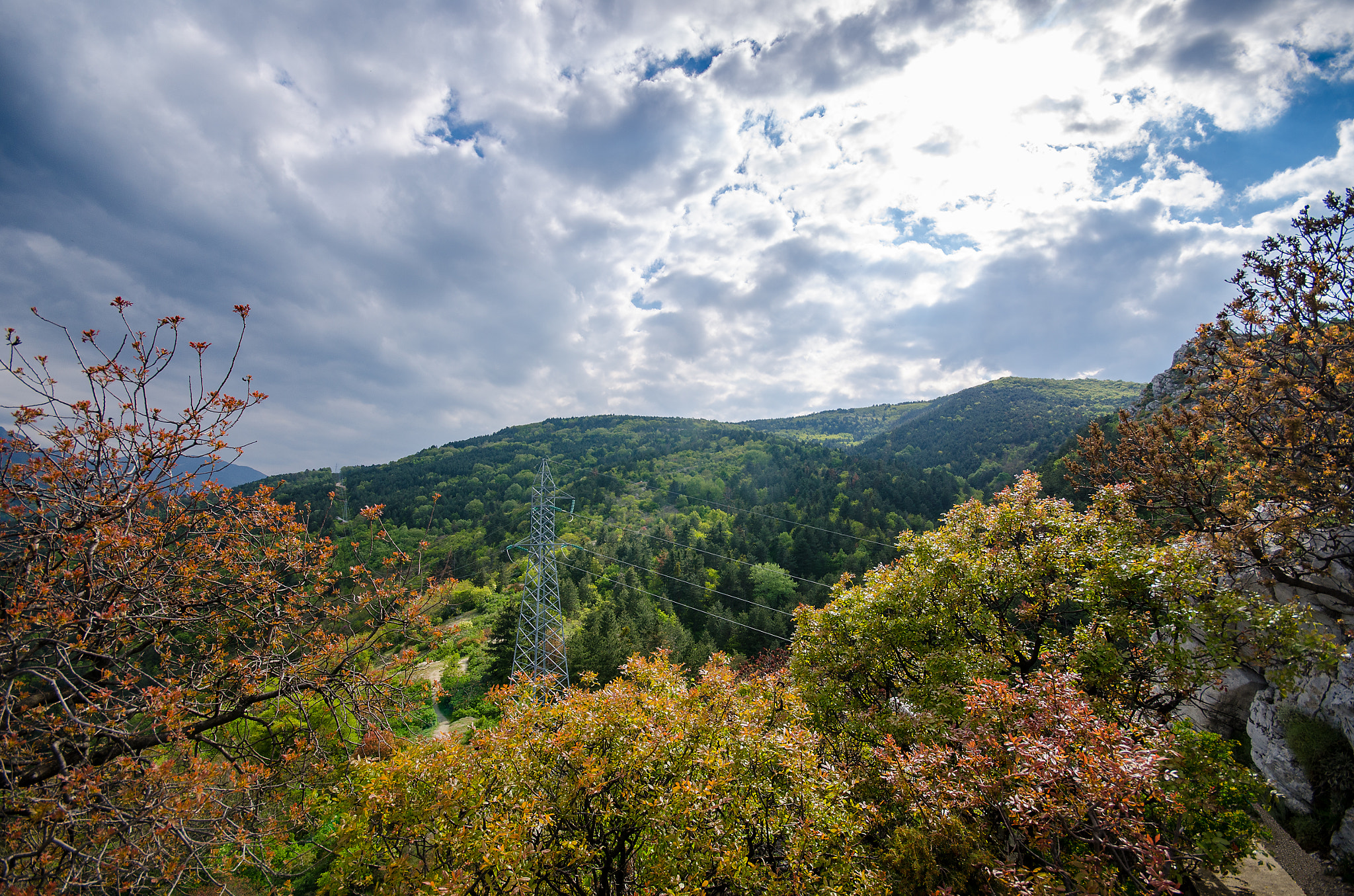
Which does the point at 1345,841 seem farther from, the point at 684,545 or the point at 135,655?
the point at 684,545

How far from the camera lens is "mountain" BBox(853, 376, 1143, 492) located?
102606 mm

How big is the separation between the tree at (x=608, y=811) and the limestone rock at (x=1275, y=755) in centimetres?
1393

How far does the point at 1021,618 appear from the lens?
13.6 meters

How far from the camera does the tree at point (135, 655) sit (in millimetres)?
4320

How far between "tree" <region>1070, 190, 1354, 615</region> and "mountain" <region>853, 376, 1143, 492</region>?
275 feet

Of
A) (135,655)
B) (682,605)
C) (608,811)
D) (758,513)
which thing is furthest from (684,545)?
(135,655)

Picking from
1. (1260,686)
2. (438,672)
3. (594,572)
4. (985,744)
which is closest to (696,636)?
(594,572)

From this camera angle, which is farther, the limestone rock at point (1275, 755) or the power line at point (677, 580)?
the power line at point (677, 580)

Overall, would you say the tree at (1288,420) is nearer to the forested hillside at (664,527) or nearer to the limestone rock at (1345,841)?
the limestone rock at (1345,841)

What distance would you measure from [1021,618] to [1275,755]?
7.72 metres

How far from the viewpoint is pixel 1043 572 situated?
12.6 metres

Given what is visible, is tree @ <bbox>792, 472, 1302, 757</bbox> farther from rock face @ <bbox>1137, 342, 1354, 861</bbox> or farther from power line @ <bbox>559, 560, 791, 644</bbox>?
power line @ <bbox>559, 560, 791, 644</bbox>

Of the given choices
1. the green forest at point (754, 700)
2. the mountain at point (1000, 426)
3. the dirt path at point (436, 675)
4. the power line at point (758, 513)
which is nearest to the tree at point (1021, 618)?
the green forest at point (754, 700)

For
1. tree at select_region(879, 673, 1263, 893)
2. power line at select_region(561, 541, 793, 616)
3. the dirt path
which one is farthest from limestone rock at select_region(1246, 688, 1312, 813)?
the dirt path
